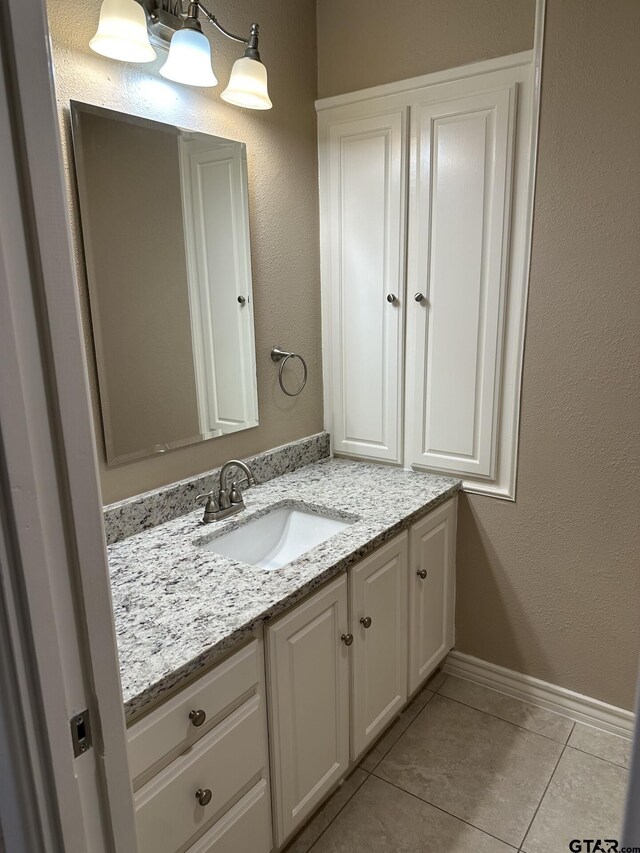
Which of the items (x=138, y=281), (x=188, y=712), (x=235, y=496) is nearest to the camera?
(x=188, y=712)

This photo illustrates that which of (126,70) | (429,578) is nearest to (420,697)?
(429,578)

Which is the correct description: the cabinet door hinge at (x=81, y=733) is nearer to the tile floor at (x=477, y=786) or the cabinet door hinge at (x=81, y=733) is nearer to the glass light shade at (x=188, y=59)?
the tile floor at (x=477, y=786)

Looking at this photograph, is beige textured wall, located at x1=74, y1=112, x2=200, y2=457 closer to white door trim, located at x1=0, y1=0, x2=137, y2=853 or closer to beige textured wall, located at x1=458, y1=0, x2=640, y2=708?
white door trim, located at x1=0, y1=0, x2=137, y2=853

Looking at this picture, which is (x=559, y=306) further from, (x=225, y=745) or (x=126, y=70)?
(x=225, y=745)

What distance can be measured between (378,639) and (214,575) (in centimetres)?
62

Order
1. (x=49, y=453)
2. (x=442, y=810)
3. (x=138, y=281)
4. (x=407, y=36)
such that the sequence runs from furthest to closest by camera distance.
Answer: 1. (x=407, y=36)
2. (x=442, y=810)
3. (x=138, y=281)
4. (x=49, y=453)

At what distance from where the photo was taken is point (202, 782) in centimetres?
117

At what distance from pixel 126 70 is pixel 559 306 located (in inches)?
54.7

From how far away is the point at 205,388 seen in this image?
6.01ft

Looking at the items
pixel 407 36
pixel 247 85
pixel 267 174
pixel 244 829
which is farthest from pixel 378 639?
pixel 407 36

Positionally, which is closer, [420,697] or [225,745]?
[225,745]

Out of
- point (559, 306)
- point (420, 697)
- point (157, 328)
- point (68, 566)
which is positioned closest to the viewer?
point (68, 566)

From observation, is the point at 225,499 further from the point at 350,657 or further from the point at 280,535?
the point at 350,657

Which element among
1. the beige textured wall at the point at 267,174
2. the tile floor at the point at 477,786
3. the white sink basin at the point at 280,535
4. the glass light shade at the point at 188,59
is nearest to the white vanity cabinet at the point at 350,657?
the tile floor at the point at 477,786
